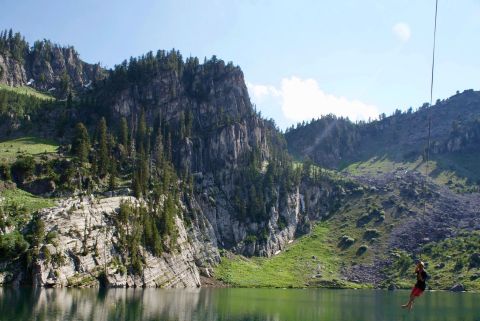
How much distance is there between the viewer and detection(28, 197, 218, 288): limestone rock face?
11619cm

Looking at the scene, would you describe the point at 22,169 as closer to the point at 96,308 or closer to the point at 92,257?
the point at 92,257

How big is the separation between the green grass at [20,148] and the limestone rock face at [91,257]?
38858 millimetres

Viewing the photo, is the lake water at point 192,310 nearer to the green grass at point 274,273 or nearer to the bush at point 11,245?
the bush at point 11,245

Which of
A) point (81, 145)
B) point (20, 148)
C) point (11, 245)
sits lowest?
point (11, 245)

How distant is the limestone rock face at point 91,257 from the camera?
381 feet

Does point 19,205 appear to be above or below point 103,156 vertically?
below

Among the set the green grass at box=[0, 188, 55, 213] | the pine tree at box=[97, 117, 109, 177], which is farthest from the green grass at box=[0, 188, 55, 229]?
the pine tree at box=[97, 117, 109, 177]

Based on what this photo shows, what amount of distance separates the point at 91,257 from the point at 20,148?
7623 centimetres

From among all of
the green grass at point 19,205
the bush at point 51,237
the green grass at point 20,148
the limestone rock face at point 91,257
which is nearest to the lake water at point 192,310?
the limestone rock face at point 91,257

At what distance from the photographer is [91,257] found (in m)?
127

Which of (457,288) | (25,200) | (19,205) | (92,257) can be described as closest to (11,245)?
(19,205)

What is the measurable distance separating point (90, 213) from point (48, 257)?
24503 millimetres

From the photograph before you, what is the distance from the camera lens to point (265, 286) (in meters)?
173

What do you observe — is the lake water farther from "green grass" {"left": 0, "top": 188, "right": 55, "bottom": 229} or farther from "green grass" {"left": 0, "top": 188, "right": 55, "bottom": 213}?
"green grass" {"left": 0, "top": 188, "right": 55, "bottom": 213}
